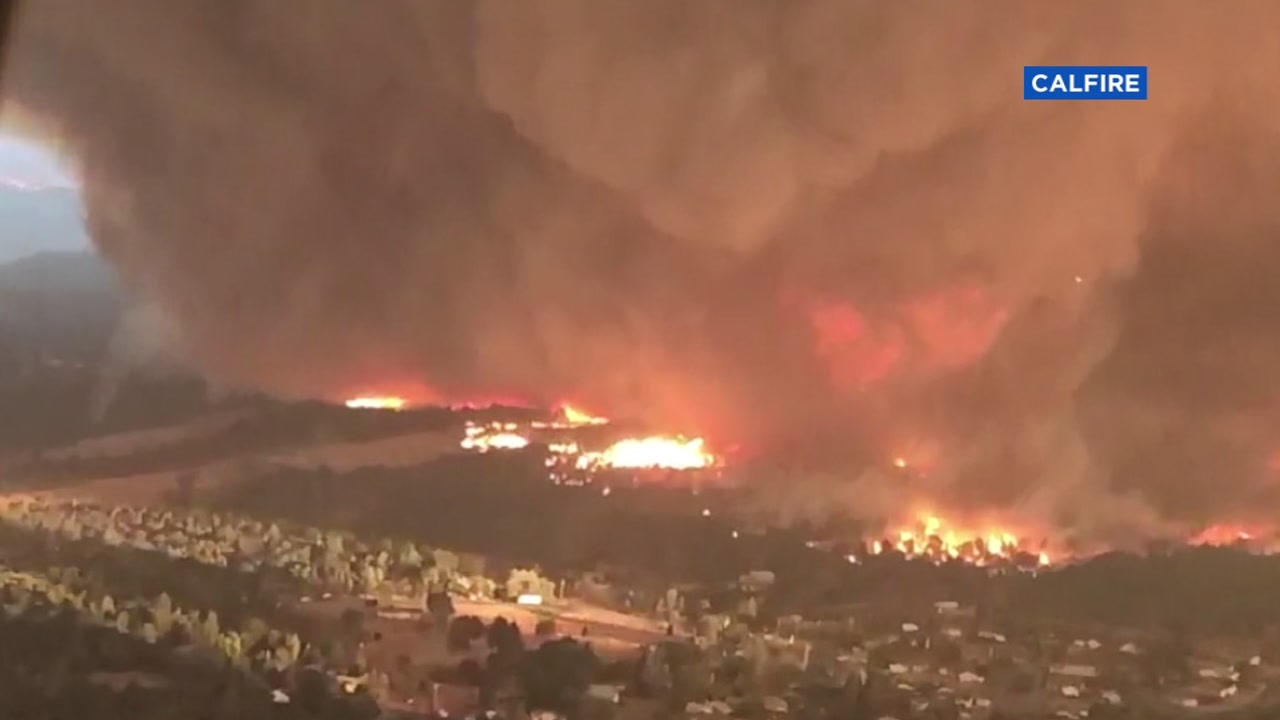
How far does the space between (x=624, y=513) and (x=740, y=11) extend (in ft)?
3.80

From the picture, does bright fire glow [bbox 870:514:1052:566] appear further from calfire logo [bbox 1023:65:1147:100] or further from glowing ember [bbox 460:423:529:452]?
calfire logo [bbox 1023:65:1147:100]

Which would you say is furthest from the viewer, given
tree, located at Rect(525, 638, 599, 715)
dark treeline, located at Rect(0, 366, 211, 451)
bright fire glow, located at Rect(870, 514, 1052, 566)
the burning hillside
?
dark treeline, located at Rect(0, 366, 211, 451)

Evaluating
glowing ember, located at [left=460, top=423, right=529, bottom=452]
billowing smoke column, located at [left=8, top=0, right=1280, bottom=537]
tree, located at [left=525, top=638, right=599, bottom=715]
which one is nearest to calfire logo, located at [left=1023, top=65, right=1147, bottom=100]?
billowing smoke column, located at [left=8, top=0, right=1280, bottom=537]

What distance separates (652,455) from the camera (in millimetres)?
2852

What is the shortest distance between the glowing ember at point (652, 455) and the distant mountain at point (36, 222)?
1.25m

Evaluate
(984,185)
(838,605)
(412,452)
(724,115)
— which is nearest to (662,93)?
(724,115)

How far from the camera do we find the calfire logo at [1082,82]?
2.73 m

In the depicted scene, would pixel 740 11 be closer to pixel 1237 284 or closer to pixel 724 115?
pixel 724 115

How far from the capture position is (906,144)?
3021 mm

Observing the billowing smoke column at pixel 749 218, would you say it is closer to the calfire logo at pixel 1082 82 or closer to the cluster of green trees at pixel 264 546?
the calfire logo at pixel 1082 82

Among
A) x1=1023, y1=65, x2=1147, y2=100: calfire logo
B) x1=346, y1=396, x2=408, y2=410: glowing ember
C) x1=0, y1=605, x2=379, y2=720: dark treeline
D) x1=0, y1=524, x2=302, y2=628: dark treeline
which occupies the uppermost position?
x1=1023, y1=65, x2=1147, y2=100: calfire logo

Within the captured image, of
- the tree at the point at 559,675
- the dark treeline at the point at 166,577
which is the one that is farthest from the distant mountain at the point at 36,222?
the tree at the point at 559,675

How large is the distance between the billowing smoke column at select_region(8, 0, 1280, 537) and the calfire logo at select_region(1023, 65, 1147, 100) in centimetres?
2

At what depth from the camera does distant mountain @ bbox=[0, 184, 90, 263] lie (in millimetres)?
2914
